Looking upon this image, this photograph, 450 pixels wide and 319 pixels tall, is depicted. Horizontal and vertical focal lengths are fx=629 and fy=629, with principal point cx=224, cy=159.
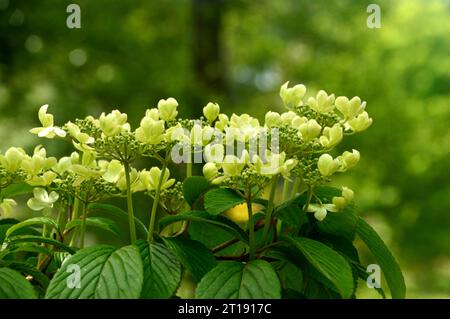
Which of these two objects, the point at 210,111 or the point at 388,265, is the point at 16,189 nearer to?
the point at 210,111

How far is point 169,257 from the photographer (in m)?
0.73

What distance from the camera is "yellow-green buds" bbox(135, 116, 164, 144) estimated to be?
2.38 feet

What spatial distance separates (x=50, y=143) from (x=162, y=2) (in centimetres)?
184

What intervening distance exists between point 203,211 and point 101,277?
0.61 ft

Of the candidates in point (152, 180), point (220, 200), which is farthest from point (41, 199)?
point (220, 200)

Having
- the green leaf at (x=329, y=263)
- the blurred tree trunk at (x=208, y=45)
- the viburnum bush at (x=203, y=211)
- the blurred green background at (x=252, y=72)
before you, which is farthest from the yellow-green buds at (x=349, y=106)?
the blurred tree trunk at (x=208, y=45)

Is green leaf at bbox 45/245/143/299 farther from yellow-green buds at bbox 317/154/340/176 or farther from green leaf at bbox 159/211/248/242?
yellow-green buds at bbox 317/154/340/176

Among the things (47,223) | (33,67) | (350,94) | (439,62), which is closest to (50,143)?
(33,67)

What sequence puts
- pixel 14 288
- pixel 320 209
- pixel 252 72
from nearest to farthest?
pixel 14 288 → pixel 320 209 → pixel 252 72

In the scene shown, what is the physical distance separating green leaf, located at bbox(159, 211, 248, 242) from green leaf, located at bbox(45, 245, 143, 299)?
0.08 metres

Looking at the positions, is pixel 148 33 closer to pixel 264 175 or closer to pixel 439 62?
pixel 439 62

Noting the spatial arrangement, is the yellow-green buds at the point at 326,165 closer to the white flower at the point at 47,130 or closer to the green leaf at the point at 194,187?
the green leaf at the point at 194,187

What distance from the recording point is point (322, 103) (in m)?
0.86

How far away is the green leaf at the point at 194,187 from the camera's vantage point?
834 millimetres
